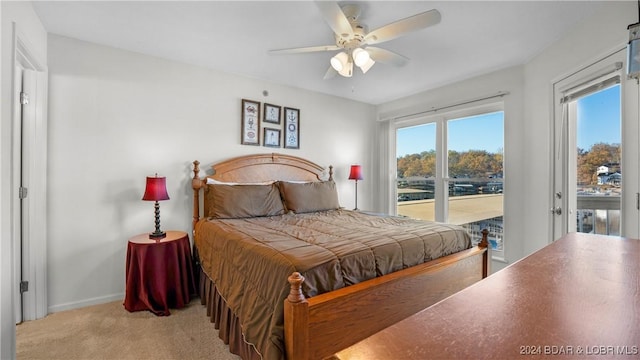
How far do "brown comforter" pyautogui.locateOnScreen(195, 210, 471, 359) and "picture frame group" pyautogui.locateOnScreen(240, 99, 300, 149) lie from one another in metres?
1.31

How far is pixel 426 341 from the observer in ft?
1.54

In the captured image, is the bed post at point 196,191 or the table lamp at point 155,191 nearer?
the table lamp at point 155,191

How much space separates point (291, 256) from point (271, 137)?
240cm

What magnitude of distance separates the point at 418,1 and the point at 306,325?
85.2 inches

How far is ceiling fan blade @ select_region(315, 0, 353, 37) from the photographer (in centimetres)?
156

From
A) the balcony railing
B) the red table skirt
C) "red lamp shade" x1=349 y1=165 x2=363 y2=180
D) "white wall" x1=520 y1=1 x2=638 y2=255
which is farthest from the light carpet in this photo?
"white wall" x1=520 y1=1 x2=638 y2=255

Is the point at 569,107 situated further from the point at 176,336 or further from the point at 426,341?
the point at 176,336

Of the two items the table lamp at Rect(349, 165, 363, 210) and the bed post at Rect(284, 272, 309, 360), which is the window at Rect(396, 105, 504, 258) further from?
the bed post at Rect(284, 272, 309, 360)

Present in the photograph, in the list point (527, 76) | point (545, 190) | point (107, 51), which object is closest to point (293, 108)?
point (107, 51)

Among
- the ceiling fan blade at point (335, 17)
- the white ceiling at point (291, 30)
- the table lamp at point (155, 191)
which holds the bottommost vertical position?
the table lamp at point (155, 191)

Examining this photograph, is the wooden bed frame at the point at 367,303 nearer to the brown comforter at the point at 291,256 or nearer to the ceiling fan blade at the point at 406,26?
the brown comforter at the point at 291,256

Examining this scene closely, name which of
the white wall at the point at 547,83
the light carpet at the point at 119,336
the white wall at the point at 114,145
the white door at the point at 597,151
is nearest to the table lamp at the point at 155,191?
the white wall at the point at 114,145

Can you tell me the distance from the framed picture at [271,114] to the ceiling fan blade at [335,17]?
Result: 1851 mm

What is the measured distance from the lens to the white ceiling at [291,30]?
205 centimetres
